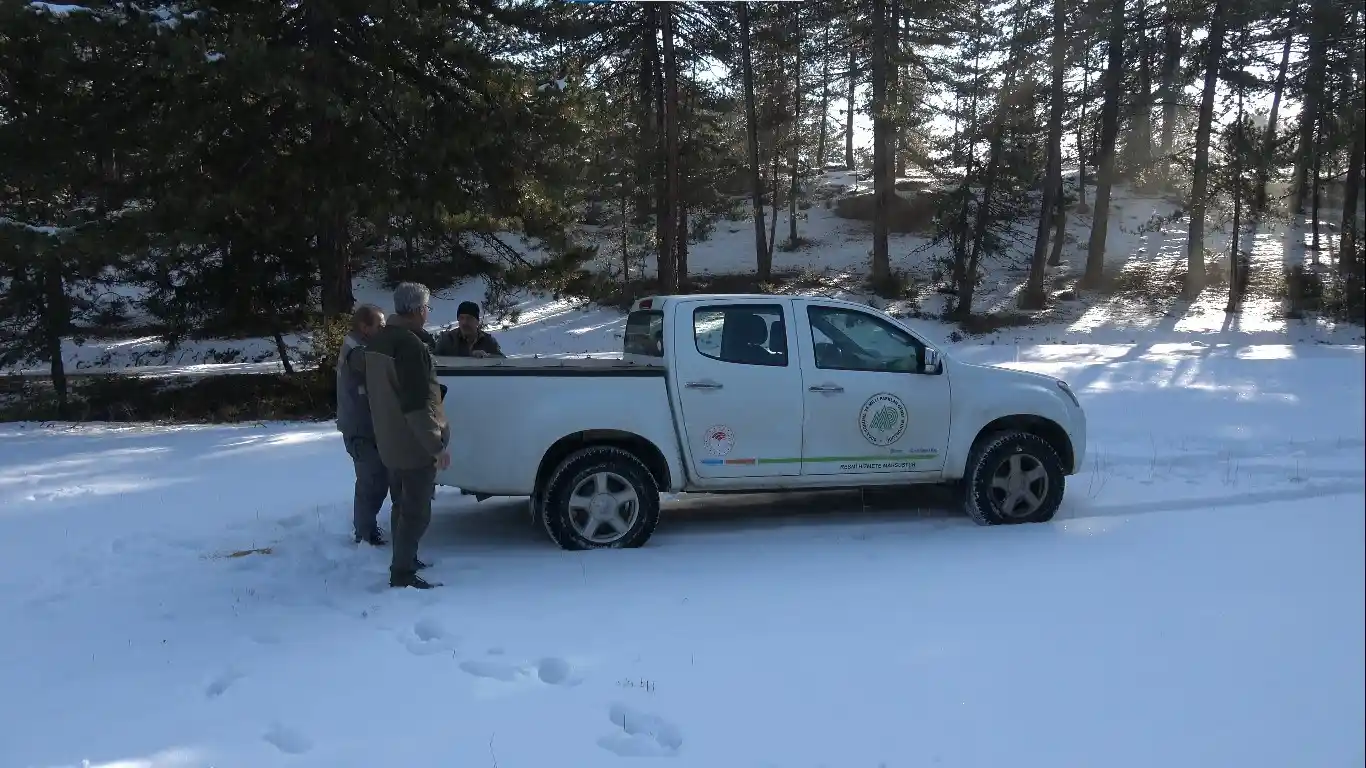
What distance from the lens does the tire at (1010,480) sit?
7.14 m

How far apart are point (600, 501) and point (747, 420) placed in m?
1.17

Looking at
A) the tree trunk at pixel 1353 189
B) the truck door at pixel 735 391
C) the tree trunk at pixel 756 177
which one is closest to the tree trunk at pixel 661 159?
the tree trunk at pixel 756 177

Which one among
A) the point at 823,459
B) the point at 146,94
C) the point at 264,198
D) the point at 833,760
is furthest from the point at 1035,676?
the point at 146,94

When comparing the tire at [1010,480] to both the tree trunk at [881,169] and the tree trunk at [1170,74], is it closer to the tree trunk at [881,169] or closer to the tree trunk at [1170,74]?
the tree trunk at [1170,74]

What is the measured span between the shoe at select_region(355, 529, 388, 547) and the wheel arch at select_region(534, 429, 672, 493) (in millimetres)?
1203

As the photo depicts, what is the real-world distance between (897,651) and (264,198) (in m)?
12.7

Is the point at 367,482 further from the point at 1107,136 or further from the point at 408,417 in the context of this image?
the point at 1107,136

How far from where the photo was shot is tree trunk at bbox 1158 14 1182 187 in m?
28.4

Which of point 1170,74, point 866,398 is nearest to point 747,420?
point 866,398

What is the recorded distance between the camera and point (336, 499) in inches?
317

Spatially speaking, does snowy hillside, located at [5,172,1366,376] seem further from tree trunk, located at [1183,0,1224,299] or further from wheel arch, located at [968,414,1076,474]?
wheel arch, located at [968,414,1076,474]

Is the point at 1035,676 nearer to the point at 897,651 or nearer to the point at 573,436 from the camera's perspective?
the point at 897,651

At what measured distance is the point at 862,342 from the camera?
7145 mm

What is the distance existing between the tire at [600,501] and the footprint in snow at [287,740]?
2.63m
